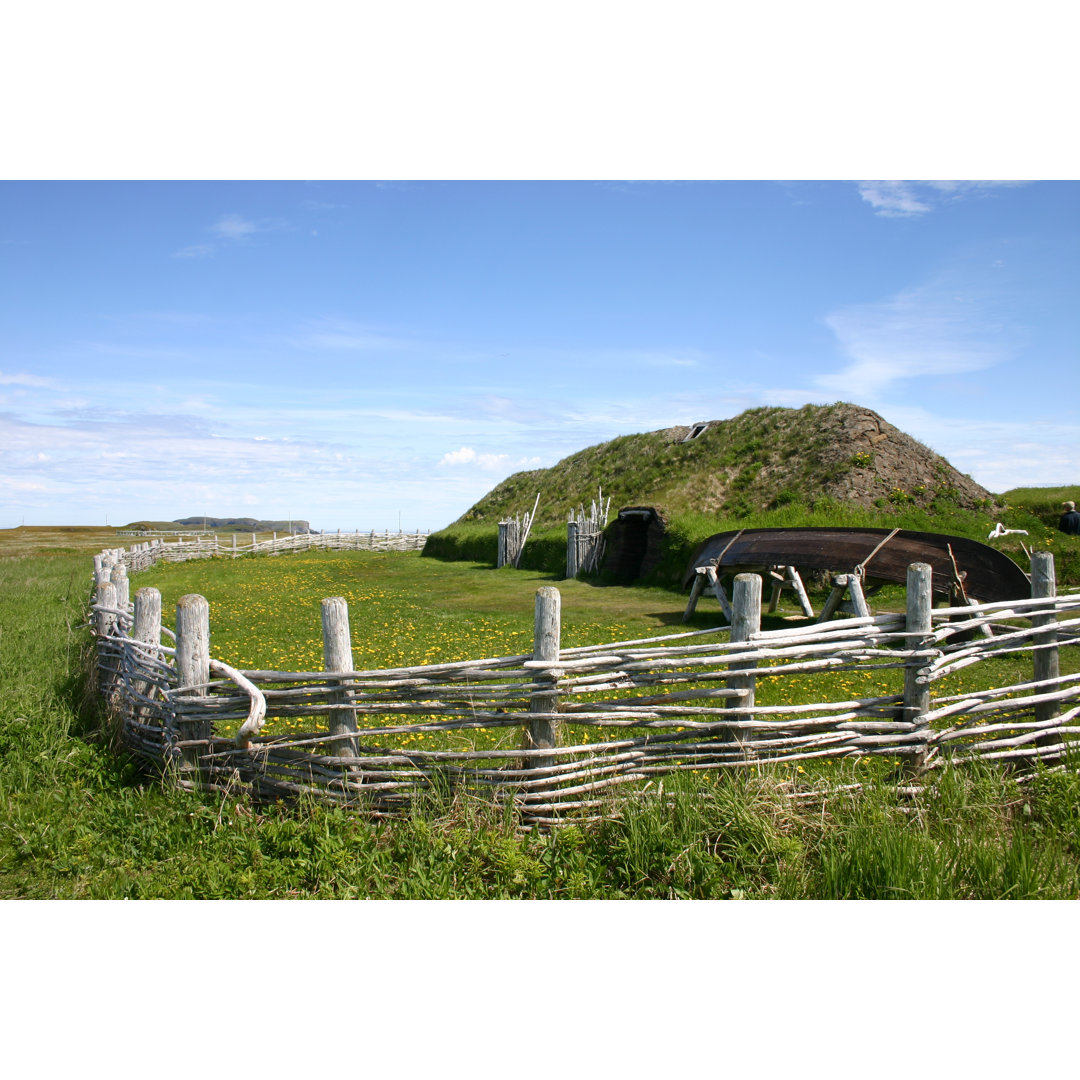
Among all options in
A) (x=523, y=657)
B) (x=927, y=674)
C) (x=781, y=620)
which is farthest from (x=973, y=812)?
(x=781, y=620)

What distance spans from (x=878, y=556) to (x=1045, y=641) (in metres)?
5.53

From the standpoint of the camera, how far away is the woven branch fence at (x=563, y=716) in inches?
161

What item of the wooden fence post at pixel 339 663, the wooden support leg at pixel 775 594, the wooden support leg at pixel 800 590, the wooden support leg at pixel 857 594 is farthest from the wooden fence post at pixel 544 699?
the wooden support leg at pixel 775 594

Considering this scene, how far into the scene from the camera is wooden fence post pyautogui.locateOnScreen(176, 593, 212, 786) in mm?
4555

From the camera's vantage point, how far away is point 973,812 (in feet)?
13.7

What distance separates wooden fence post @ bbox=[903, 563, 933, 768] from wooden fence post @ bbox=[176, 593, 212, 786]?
4.36 meters

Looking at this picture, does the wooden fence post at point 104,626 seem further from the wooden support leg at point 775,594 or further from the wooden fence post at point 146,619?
the wooden support leg at point 775,594

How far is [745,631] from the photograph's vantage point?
4.39m

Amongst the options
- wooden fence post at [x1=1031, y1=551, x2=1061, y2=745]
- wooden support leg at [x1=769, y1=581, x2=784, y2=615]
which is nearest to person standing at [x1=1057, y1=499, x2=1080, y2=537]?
wooden support leg at [x1=769, y1=581, x2=784, y2=615]

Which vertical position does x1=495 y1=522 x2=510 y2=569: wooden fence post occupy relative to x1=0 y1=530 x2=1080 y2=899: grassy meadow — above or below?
above

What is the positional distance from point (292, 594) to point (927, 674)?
47.3 feet

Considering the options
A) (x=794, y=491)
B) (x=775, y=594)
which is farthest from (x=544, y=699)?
(x=794, y=491)

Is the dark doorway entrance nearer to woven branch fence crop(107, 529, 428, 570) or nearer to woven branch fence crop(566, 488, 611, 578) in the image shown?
woven branch fence crop(566, 488, 611, 578)

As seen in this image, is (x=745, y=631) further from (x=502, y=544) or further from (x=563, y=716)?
(x=502, y=544)
